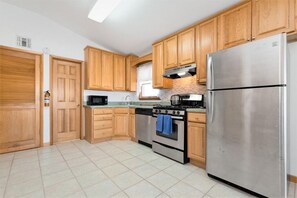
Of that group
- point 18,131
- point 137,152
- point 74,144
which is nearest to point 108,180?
point 137,152

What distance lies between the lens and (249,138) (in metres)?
1.54

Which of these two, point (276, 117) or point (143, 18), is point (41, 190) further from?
point (143, 18)

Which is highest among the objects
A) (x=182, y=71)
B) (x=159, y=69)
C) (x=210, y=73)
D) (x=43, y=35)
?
(x=43, y=35)

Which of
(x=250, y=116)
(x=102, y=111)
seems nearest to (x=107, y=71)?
(x=102, y=111)

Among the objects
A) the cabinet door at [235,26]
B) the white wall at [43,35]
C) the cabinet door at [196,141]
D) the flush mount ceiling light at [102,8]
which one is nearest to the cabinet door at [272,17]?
the cabinet door at [235,26]

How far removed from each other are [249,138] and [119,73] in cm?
360

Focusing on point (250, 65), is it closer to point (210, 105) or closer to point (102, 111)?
point (210, 105)

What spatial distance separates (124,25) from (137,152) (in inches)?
109

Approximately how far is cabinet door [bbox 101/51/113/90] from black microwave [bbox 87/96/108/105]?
29 centimetres

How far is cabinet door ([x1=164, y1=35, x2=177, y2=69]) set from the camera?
301cm

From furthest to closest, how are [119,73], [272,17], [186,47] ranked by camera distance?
[119,73] < [186,47] < [272,17]

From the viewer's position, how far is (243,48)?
1610mm

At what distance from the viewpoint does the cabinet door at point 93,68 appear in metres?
3.70

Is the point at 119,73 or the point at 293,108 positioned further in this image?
the point at 119,73
